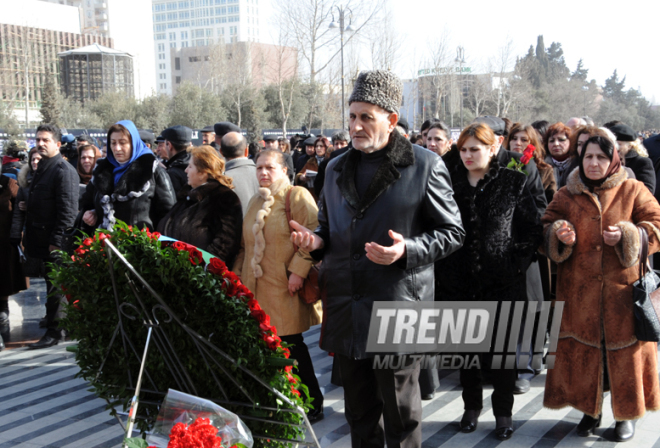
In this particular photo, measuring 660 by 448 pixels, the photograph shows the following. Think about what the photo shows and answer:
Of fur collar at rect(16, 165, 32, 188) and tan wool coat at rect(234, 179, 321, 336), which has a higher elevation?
fur collar at rect(16, 165, 32, 188)

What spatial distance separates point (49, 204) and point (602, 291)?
5.20 metres

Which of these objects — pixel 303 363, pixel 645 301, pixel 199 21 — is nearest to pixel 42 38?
pixel 199 21

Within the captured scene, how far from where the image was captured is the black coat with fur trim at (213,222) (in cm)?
433

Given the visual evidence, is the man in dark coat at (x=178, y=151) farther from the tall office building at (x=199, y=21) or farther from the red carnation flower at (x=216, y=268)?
the tall office building at (x=199, y=21)

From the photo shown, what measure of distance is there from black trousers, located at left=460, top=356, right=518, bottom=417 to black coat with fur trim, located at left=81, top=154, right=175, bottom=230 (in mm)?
2844

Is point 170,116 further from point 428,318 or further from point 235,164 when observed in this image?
point 428,318

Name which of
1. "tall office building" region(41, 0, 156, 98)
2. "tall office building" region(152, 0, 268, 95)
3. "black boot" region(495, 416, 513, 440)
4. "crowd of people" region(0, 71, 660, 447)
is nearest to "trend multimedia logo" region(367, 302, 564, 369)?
"crowd of people" region(0, 71, 660, 447)

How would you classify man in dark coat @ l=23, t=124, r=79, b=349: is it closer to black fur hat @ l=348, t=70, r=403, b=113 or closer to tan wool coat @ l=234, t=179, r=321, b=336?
tan wool coat @ l=234, t=179, r=321, b=336

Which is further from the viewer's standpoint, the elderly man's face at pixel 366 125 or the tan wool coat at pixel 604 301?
the tan wool coat at pixel 604 301

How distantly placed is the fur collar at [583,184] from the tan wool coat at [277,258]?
5.46ft

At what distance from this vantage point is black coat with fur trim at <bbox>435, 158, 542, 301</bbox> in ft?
12.5

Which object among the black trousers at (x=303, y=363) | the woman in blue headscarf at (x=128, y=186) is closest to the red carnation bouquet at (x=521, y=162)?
the black trousers at (x=303, y=363)

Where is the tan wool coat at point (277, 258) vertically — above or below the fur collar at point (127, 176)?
below

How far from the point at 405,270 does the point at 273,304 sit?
1459mm
